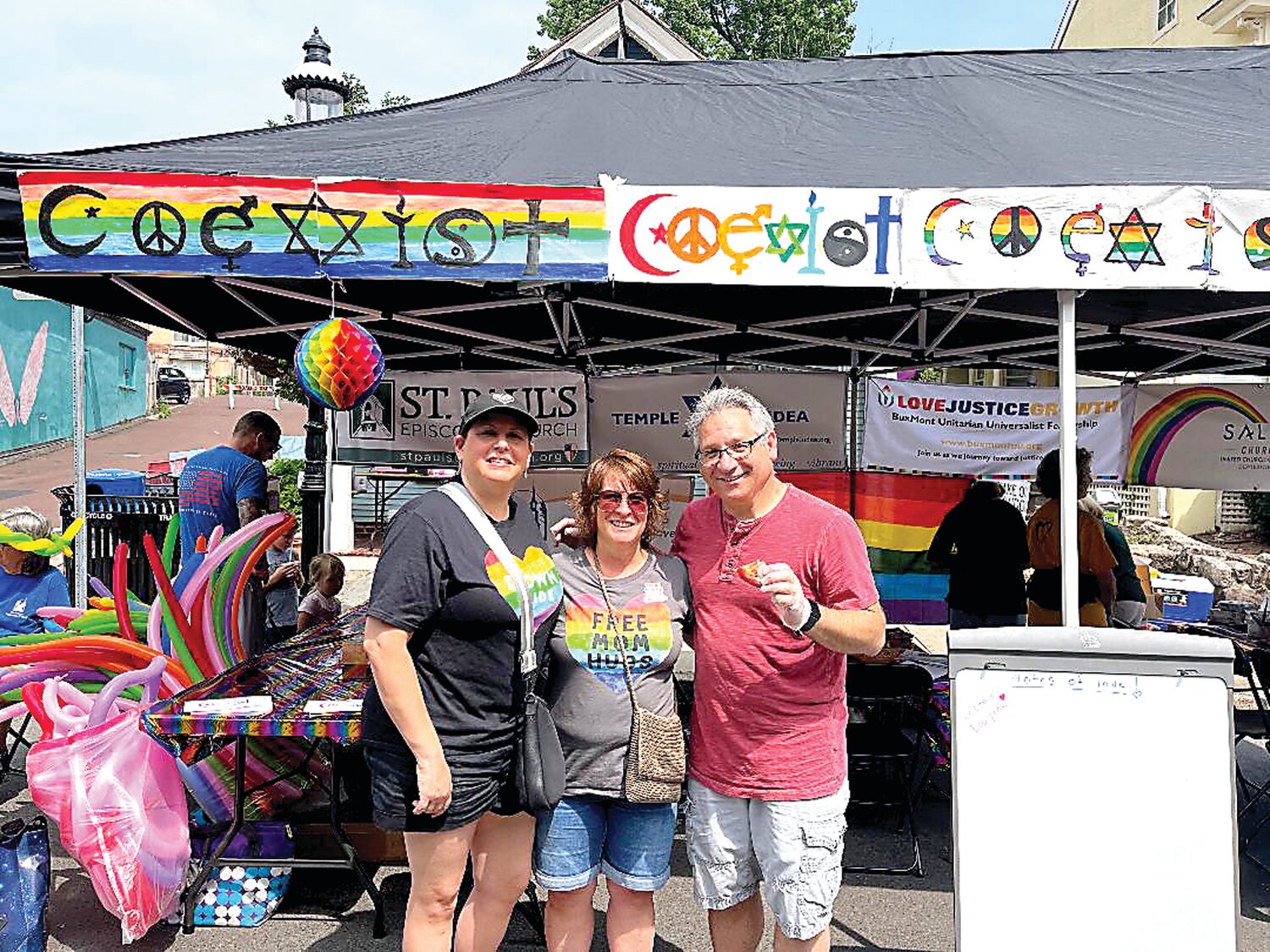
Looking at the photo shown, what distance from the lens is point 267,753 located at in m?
3.86

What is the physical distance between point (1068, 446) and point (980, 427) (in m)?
3.72

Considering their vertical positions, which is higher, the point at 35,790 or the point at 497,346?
the point at 497,346

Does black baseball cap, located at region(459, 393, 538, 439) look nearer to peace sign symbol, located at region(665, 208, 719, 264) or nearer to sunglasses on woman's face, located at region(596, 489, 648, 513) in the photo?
sunglasses on woman's face, located at region(596, 489, 648, 513)

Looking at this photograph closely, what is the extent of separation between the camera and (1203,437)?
6.72 metres

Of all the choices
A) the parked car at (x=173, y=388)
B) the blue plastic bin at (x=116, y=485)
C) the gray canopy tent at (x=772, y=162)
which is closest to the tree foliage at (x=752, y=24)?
the parked car at (x=173, y=388)

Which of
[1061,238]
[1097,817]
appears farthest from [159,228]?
[1097,817]

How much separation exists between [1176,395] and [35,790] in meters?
7.00

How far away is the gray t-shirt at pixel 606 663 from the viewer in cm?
242

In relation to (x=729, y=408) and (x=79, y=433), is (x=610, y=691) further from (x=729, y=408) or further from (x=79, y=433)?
(x=79, y=433)

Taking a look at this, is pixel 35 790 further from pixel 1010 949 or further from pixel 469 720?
pixel 1010 949

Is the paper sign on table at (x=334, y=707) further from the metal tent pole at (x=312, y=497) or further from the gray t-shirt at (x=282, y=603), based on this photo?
the metal tent pole at (x=312, y=497)

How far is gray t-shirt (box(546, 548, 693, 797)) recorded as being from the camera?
2422mm

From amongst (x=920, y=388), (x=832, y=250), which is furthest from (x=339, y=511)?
(x=832, y=250)

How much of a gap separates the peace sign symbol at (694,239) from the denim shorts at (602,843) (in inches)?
68.1
